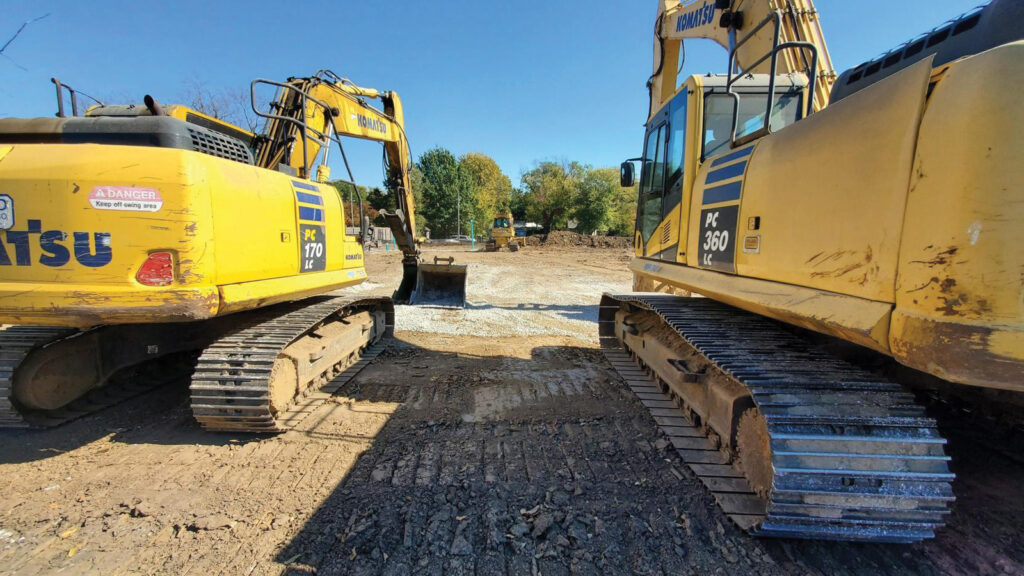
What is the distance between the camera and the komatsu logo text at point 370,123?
19.3ft

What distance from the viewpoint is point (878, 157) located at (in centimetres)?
162

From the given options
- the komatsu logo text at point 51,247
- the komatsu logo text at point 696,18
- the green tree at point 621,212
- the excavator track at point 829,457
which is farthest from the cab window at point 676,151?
the green tree at point 621,212

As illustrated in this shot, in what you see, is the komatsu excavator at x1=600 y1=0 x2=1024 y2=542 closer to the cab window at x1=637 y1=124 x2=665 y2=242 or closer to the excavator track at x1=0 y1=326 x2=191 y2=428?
the cab window at x1=637 y1=124 x2=665 y2=242

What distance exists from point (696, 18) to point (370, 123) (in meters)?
4.51

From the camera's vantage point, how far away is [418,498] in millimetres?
2406

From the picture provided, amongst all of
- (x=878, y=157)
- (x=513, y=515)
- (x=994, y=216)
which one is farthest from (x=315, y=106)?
(x=994, y=216)

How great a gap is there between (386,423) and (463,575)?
1.70 meters

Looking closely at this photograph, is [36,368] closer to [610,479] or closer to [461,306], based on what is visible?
[610,479]

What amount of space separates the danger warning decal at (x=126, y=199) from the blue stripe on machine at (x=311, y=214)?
1.16 metres

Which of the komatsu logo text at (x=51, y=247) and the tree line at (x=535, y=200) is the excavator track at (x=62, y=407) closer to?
the komatsu logo text at (x=51, y=247)

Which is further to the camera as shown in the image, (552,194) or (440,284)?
(552,194)

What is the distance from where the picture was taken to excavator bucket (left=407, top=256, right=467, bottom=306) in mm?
8516

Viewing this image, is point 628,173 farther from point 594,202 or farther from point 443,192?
point 443,192

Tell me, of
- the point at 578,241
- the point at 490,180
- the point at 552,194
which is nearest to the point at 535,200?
the point at 552,194
